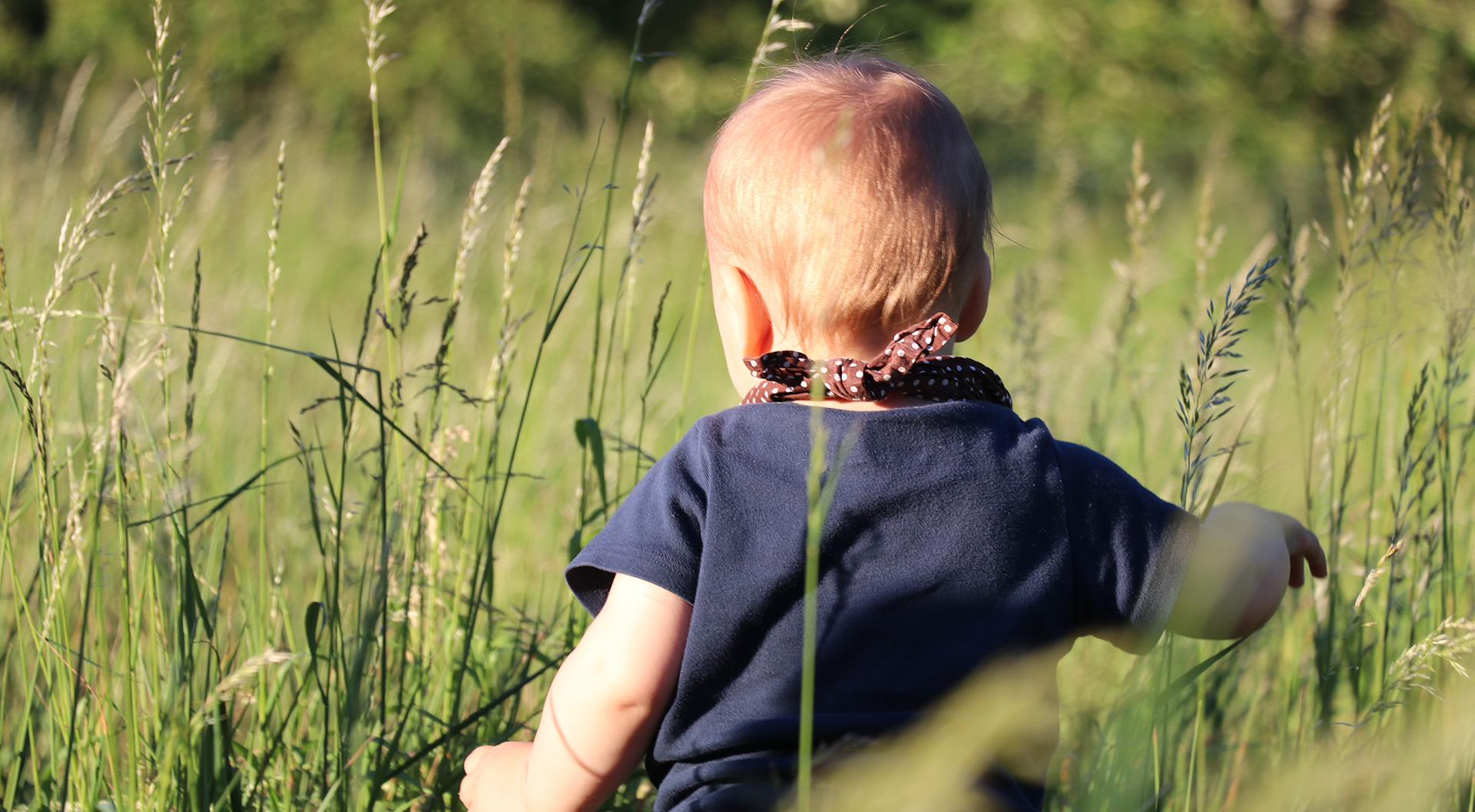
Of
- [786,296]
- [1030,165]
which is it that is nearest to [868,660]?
[786,296]

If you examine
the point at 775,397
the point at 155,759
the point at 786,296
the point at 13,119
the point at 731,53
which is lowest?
the point at 155,759

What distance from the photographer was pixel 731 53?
14797mm

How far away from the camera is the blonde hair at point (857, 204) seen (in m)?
1.15

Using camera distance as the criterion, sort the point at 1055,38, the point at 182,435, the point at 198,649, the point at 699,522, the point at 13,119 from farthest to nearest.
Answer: the point at 1055,38
the point at 13,119
the point at 198,649
the point at 182,435
the point at 699,522

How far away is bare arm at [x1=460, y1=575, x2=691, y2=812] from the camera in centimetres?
108

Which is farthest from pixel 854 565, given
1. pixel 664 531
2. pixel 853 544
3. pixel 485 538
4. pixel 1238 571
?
pixel 485 538

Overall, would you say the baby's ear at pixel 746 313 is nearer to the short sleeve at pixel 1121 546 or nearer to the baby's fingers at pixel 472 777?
the short sleeve at pixel 1121 546

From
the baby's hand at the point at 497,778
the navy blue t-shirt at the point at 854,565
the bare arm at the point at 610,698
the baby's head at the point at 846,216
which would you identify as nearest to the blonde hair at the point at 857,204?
the baby's head at the point at 846,216

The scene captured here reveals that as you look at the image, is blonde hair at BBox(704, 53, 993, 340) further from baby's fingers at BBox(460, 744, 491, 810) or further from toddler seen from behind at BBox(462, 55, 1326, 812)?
baby's fingers at BBox(460, 744, 491, 810)

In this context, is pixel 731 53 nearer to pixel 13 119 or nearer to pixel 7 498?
pixel 13 119

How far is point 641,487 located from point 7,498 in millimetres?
762

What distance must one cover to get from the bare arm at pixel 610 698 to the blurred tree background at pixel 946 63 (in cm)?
745

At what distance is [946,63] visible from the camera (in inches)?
432

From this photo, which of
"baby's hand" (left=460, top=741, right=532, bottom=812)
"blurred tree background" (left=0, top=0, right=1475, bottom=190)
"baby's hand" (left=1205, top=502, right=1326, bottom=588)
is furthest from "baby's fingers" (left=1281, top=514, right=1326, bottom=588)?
"blurred tree background" (left=0, top=0, right=1475, bottom=190)
